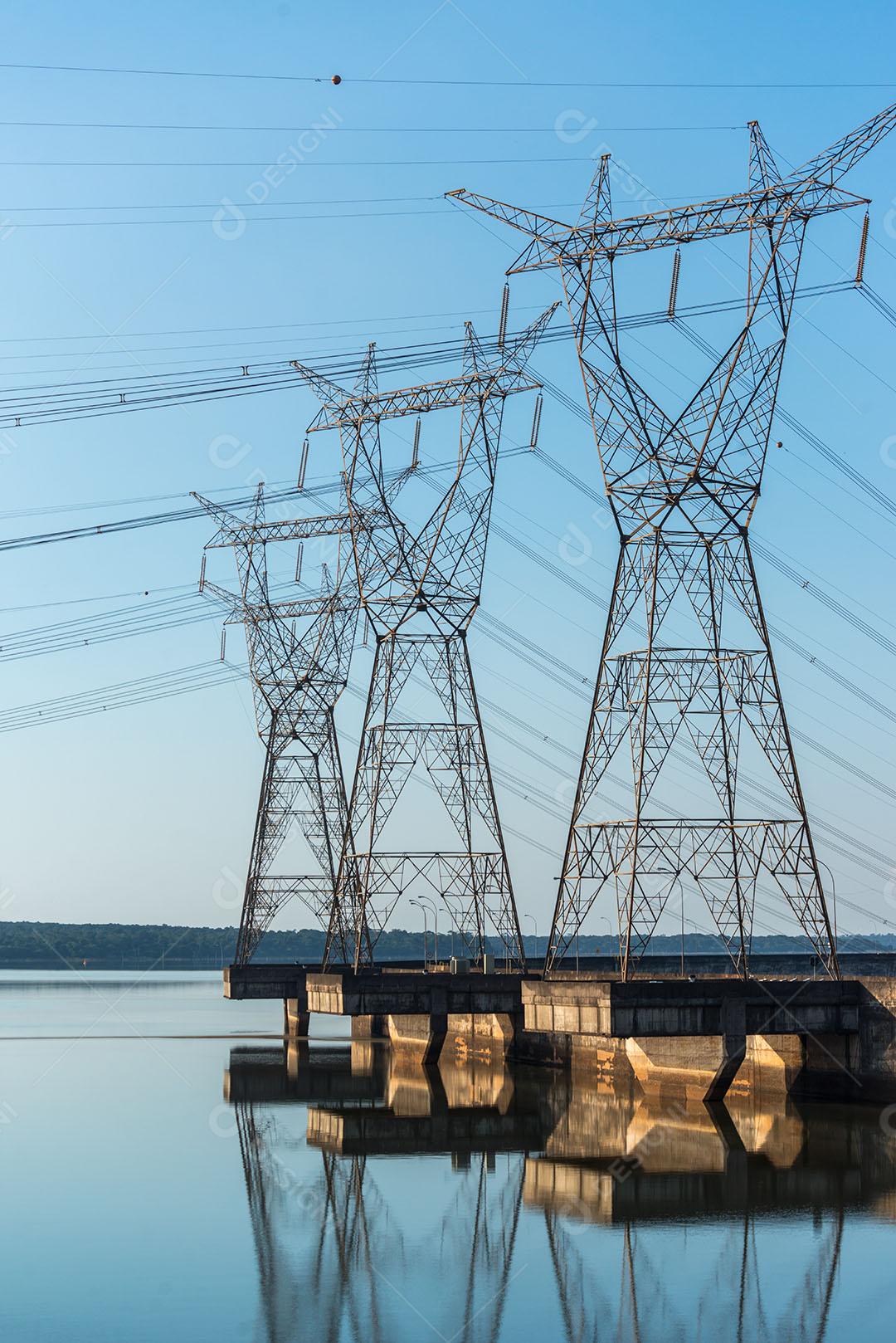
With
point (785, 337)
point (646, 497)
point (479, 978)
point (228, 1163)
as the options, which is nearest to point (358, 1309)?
point (228, 1163)

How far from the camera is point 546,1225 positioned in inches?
1181

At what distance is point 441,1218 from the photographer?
3122 cm

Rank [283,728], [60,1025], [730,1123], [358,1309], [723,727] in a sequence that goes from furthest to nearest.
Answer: [60,1025]
[283,728]
[723,727]
[730,1123]
[358,1309]

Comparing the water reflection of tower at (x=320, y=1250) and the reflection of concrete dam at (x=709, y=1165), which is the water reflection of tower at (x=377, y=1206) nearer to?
the water reflection of tower at (x=320, y=1250)

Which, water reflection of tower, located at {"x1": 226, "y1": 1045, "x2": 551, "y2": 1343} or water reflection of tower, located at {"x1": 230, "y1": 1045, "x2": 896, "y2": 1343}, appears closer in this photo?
water reflection of tower, located at {"x1": 230, "y1": 1045, "x2": 896, "y2": 1343}

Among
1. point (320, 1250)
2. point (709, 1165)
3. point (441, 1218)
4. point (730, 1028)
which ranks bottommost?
point (320, 1250)

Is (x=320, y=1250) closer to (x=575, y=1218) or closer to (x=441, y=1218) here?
(x=441, y=1218)

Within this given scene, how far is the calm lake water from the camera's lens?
2344 cm

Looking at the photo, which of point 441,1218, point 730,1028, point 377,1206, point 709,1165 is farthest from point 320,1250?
point 730,1028

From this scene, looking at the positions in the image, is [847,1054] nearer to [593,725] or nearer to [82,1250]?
[593,725]

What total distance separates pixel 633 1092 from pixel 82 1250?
26290 mm

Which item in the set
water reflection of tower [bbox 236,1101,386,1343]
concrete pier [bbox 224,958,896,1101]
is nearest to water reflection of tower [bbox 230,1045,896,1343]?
water reflection of tower [bbox 236,1101,386,1343]

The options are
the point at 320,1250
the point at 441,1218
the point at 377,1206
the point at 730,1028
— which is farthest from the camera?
the point at 730,1028

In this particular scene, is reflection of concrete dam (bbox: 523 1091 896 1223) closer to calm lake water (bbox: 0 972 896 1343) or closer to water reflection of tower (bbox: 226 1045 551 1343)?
calm lake water (bbox: 0 972 896 1343)
